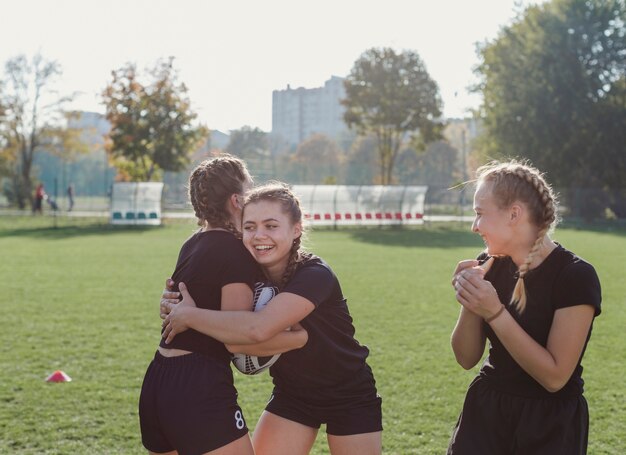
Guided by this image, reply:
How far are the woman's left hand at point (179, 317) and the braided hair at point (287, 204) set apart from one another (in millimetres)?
397

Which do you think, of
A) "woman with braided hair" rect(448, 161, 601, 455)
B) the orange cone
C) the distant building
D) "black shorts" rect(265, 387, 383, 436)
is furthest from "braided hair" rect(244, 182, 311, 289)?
the distant building

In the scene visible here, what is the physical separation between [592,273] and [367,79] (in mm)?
45709

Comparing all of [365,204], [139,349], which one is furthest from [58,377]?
[365,204]

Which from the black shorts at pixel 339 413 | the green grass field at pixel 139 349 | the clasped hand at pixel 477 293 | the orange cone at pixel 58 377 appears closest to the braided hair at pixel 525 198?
the clasped hand at pixel 477 293

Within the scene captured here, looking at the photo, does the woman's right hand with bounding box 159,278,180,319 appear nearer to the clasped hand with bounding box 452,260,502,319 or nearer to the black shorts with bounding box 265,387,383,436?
the black shorts with bounding box 265,387,383,436

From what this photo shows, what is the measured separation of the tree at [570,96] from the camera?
141ft

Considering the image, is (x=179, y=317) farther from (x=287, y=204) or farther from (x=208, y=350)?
(x=287, y=204)

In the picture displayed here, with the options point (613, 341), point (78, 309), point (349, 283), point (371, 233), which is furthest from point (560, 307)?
point (371, 233)

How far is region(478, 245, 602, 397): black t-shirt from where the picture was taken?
2.82 m

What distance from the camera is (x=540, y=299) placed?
2893mm

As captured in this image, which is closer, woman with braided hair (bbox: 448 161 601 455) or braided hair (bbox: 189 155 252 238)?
woman with braided hair (bbox: 448 161 601 455)

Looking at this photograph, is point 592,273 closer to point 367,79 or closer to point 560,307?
point 560,307

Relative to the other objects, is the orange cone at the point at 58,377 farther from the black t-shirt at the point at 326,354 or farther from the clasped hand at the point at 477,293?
the clasped hand at the point at 477,293

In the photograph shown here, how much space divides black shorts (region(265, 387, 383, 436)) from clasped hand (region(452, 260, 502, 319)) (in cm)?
86
